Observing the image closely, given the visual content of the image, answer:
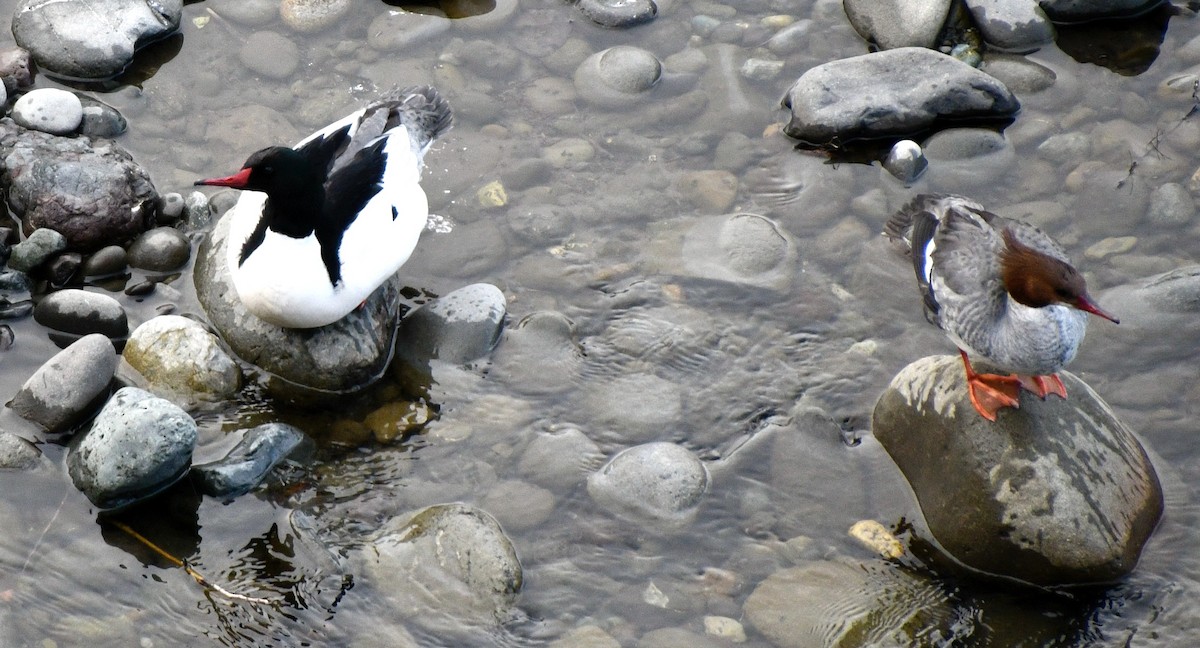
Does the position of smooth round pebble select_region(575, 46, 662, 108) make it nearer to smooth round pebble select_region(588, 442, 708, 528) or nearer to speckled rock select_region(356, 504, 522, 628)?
smooth round pebble select_region(588, 442, 708, 528)

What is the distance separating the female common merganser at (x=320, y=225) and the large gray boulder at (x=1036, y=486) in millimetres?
2810

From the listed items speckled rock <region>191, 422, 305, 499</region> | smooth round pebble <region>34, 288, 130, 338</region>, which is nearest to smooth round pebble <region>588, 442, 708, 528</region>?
speckled rock <region>191, 422, 305, 499</region>

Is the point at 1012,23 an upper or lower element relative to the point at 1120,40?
upper

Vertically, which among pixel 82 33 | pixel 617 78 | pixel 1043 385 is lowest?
pixel 617 78

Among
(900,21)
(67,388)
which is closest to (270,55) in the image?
(67,388)

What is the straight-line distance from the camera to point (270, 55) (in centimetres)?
760

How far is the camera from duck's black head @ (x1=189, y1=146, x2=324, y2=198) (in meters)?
5.37

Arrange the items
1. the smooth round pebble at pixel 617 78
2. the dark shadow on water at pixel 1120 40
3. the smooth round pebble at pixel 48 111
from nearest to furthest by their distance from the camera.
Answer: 1. the smooth round pebble at pixel 48 111
2. the smooth round pebble at pixel 617 78
3. the dark shadow on water at pixel 1120 40

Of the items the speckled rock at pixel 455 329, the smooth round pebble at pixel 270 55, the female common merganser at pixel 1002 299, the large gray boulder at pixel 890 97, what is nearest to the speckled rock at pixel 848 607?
the female common merganser at pixel 1002 299

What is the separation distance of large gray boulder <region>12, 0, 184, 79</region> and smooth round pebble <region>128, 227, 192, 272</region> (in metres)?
1.69

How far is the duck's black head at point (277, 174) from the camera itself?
5.37m

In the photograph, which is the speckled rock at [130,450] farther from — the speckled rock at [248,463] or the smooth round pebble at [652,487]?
the smooth round pebble at [652,487]

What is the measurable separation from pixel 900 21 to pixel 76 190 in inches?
207

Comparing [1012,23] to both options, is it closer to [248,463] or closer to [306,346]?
[306,346]
